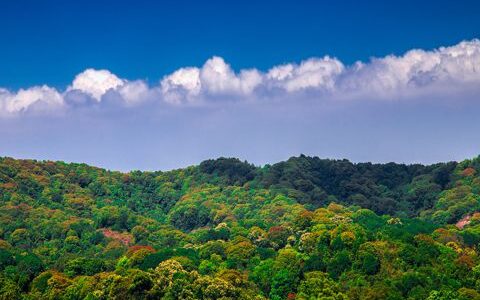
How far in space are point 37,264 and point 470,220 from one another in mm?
76719

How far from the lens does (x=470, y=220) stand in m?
138

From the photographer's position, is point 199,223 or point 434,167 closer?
point 199,223

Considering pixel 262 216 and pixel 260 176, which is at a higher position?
pixel 260 176

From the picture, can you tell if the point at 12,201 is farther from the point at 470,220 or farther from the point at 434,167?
the point at 434,167

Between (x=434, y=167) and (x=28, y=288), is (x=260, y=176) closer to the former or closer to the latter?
(x=434, y=167)

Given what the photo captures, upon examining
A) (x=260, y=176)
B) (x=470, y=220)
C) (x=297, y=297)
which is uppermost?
(x=260, y=176)

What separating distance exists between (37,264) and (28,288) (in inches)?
245

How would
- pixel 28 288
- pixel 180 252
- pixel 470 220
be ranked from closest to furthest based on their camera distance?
pixel 28 288
pixel 180 252
pixel 470 220

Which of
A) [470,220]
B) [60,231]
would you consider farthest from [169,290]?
[470,220]

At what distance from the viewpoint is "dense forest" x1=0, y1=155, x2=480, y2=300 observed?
299 ft

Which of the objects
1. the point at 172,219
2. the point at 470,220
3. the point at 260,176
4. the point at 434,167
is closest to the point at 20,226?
the point at 172,219

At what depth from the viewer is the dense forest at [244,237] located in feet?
299

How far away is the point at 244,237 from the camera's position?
407 feet

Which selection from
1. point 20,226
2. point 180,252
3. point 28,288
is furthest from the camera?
point 20,226
